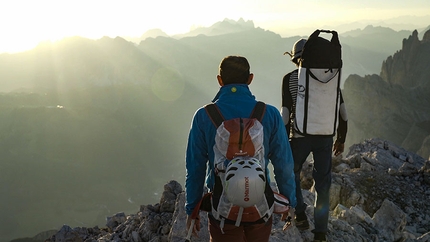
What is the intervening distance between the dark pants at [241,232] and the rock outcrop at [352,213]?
7.10 feet

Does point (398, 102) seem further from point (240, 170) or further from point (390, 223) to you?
point (240, 170)

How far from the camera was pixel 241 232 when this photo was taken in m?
2.93

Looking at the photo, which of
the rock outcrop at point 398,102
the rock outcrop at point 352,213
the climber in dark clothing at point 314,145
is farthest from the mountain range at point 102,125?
the climber in dark clothing at point 314,145

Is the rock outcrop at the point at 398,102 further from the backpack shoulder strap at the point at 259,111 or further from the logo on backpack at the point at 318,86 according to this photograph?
the backpack shoulder strap at the point at 259,111

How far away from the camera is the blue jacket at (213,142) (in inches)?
113

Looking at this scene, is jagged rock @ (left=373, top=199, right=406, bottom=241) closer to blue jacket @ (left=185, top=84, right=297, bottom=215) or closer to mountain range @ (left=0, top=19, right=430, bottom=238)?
blue jacket @ (left=185, top=84, right=297, bottom=215)

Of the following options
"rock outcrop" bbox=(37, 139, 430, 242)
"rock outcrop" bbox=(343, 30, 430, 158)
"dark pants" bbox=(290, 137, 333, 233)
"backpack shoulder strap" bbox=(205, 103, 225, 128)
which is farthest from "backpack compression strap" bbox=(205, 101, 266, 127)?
"rock outcrop" bbox=(343, 30, 430, 158)

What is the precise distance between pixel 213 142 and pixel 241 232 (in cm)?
95

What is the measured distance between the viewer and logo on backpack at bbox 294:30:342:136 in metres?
4.02

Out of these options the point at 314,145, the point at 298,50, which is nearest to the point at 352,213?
the point at 314,145

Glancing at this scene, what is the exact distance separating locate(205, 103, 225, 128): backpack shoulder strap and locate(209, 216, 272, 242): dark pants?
1.02m

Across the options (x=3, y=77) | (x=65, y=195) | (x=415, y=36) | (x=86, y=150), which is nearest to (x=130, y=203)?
(x=65, y=195)

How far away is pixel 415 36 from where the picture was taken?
9331 centimetres

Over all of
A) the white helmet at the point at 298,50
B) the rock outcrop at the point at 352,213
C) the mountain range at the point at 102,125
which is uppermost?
the white helmet at the point at 298,50
